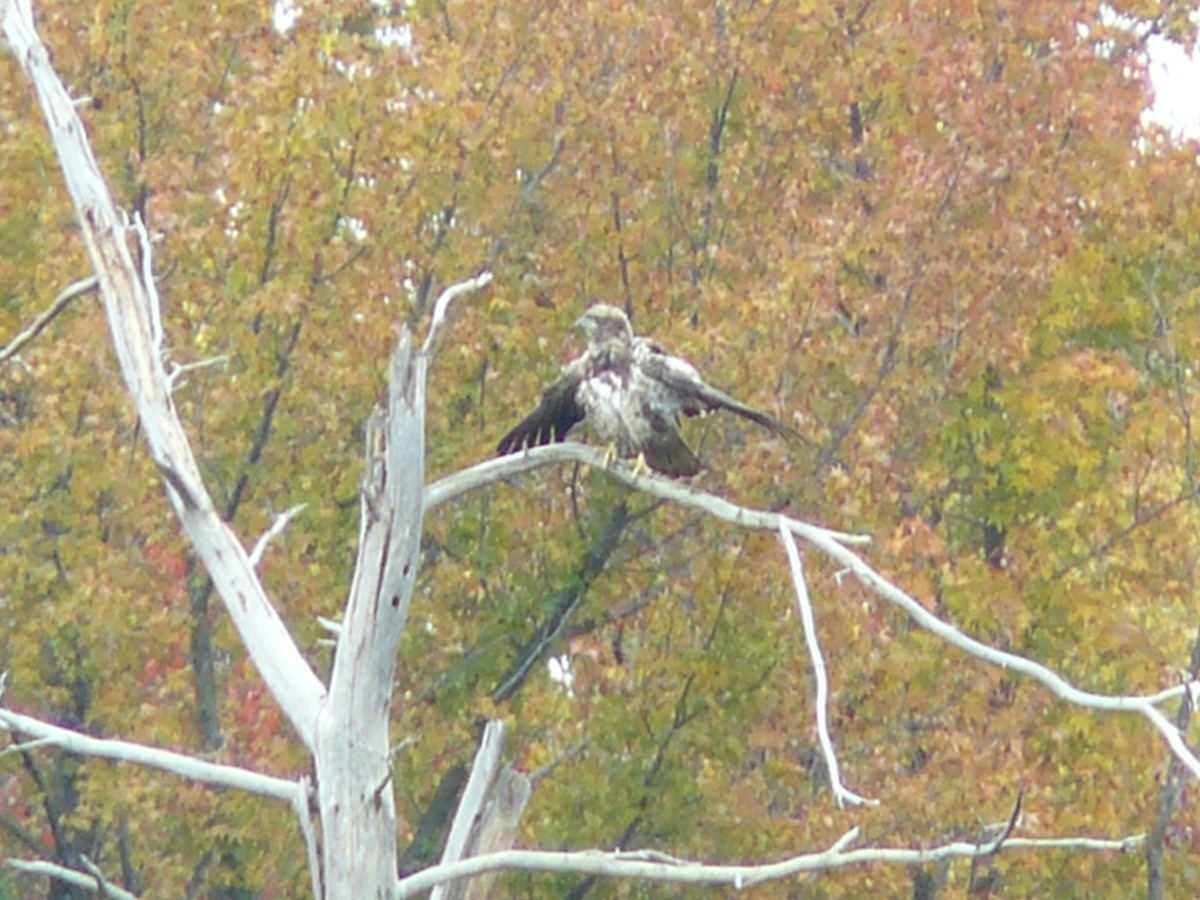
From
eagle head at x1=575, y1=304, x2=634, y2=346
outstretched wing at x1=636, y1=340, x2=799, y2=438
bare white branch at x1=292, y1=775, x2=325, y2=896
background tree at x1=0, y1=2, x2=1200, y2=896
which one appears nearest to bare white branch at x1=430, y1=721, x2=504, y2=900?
bare white branch at x1=292, y1=775, x2=325, y2=896

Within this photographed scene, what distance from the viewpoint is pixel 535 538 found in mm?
10680

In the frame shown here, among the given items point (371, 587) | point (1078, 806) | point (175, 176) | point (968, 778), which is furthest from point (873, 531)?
point (371, 587)

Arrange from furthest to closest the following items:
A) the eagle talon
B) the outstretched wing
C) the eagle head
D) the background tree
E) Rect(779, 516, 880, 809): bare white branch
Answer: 1. the background tree
2. the eagle head
3. the outstretched wing
4. the eagle talon
5. Rect(779, 516, 880, 809): bare white branch

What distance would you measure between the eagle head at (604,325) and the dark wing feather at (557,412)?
184 mm

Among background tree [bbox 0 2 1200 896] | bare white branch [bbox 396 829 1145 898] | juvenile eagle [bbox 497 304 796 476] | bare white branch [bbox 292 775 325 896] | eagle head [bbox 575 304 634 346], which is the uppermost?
background tree [bbox 0 2 1200 896]

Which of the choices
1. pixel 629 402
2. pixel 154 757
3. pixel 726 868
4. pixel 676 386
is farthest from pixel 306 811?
pixel 676 386

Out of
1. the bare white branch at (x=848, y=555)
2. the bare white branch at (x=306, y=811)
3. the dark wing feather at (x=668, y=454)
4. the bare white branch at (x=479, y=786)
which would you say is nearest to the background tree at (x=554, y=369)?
the dark wing feather at (x=668, y=454)

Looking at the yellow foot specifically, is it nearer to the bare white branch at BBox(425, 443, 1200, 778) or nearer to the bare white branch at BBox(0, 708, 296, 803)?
the bare white branch at BBox(425, 443, 1200, 778)

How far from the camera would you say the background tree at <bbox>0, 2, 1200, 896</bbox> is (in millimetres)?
10367

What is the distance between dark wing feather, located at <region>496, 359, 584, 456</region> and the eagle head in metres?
0.18

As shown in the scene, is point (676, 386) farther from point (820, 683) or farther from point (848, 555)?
point (820, 683)

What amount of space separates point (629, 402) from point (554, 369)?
3.36 meters

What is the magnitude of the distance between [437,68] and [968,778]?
13.8ft

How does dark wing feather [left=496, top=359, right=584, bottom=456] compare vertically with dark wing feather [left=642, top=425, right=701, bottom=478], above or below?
above
